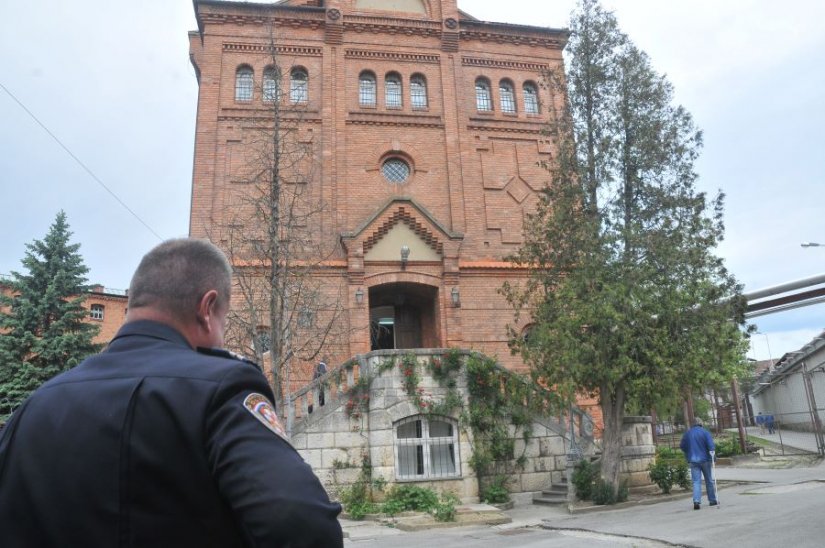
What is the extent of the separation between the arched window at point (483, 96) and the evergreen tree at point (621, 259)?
6.37m

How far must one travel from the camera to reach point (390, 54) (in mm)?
22391

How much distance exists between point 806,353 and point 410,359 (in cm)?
2301

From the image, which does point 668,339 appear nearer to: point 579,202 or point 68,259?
point 579,202

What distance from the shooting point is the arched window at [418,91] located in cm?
Result: 2233

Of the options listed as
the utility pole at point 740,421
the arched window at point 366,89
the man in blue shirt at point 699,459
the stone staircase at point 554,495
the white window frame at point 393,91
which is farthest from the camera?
the white window frame at point 393,91

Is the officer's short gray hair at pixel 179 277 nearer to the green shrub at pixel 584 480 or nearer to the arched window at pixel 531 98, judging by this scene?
the green shrub at pixel 584 480

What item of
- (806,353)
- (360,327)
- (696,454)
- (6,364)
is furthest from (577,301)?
(806,353)

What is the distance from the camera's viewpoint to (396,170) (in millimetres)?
21531

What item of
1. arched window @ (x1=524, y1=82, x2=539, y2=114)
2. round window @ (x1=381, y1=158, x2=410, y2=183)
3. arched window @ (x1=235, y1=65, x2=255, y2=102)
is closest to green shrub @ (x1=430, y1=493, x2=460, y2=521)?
round window @ (x1=381, y1=158, x2=410, y2=183)

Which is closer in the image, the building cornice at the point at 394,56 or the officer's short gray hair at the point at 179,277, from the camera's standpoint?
the officer's short gray hair at the point at 179,277

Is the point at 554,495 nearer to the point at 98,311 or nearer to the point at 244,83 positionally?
the point at 244,83

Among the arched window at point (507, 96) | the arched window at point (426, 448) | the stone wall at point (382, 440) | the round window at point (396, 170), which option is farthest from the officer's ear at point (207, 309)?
the arched window at point (507, 96)

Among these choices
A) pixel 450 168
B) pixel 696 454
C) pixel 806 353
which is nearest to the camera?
pixel 696 454

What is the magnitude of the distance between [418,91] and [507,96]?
10.9 ft
